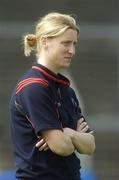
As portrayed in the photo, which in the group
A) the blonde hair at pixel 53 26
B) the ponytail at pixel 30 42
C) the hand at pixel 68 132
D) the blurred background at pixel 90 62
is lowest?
the blurred background at pixel 90 62

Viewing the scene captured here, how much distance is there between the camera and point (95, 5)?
9.55m

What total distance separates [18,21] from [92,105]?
127 cm

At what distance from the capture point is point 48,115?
13.1ft

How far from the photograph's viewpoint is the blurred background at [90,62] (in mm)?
9148


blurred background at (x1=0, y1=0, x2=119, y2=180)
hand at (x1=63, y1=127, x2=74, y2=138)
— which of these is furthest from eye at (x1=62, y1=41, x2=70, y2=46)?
blurred background at (x1=0, y1=0, x2=119, y2=180)

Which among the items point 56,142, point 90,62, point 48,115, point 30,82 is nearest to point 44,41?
point 30,82

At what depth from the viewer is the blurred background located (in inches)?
360

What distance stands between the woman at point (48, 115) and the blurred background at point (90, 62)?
4918mm

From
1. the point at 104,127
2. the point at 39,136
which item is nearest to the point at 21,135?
the point at 39,136

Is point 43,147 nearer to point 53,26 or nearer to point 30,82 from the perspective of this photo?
point 30,82

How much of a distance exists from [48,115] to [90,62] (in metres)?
5.41

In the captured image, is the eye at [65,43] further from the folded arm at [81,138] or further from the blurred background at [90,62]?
the blurred background at [90,62]

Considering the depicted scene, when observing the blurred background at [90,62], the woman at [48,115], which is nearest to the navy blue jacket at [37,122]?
the woman at [48,115]

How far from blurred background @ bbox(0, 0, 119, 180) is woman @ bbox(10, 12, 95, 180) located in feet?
16.1
